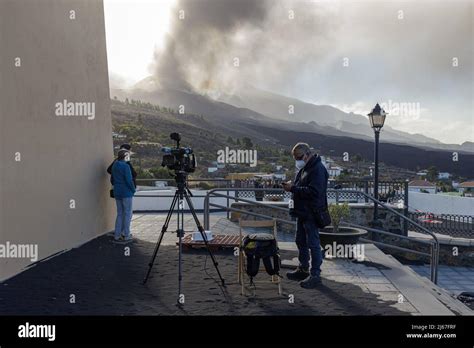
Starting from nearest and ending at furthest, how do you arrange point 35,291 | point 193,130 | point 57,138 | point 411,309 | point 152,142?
point 411,309
point 35,291
point 57,138
point 152,142
point 193,130

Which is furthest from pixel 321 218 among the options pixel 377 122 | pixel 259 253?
pixel 377 122

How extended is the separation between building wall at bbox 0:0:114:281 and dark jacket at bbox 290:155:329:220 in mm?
3818

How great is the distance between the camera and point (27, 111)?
654 cm

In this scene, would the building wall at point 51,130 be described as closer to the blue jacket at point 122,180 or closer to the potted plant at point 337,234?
the blue jacket at point 122,180

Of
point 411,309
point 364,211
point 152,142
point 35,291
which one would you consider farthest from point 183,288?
point 152,142

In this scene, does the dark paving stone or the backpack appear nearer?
the dark paving stone

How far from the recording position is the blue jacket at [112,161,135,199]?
825cm

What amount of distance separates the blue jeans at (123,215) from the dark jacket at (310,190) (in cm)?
379

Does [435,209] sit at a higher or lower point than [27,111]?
lower

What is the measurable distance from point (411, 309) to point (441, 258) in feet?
31.5
